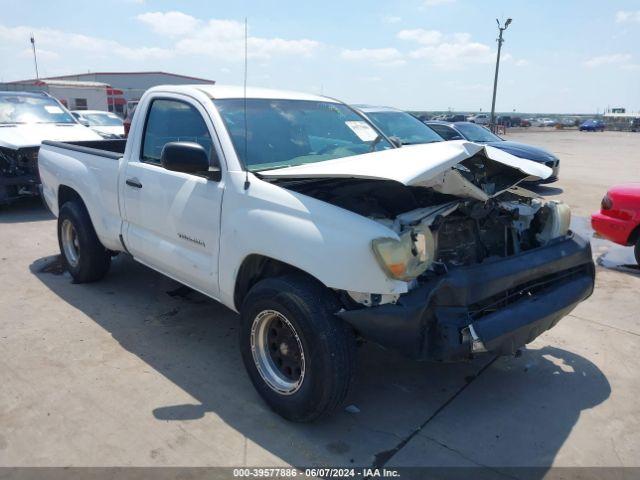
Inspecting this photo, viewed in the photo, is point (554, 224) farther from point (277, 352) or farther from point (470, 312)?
point (277, 352)

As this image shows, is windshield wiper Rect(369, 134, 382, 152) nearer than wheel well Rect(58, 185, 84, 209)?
Yes

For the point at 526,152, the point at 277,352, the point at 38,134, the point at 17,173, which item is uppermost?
the point at 38,134

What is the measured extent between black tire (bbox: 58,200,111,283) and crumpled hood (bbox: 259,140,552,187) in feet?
8.47

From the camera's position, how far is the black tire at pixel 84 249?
518cm

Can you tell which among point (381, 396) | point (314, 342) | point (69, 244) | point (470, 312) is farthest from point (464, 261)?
point (69, 244)

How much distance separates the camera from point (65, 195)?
569 cm

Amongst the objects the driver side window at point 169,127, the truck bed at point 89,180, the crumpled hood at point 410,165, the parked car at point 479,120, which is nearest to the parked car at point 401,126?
the truck bed at point 89,180

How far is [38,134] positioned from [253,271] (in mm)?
7483

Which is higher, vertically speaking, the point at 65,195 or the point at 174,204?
the point at 174,204

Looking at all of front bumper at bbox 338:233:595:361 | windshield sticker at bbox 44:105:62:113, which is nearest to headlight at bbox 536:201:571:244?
front bumper at bbox 338:233:595:361

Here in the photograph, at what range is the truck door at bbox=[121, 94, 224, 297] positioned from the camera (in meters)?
3.62

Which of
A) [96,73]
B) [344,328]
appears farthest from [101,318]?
[96,73]

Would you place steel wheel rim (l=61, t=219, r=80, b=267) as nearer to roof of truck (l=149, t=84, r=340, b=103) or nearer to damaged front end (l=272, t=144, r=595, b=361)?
roof of truck (l=149, t=84, r=340, b=103)

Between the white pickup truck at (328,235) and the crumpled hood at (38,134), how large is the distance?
16.8ft
